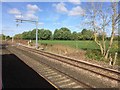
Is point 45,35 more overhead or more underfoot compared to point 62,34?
more underfoot

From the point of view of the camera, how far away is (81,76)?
1041cm

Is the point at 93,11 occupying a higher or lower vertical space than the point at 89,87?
higher

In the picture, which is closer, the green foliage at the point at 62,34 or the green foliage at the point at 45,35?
the green foliage at the point at 62,34

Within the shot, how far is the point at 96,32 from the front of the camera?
22984 mm

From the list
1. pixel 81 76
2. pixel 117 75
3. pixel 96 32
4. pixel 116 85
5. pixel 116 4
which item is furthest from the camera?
pixel 96 32

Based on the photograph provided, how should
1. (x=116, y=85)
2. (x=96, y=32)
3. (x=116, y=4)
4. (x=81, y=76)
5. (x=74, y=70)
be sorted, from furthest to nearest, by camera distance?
(x=96, y=32) → (x=116, y=4) → (x=74, y=70) → (x=81, y=76) → (x=116, y=85)

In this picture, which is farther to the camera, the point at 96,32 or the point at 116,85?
the point at 96,32

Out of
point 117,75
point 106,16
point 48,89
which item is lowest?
point 48,89

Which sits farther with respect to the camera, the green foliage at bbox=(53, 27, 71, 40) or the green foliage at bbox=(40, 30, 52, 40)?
the green foliage at bbox=(40, 30, 52, 40)

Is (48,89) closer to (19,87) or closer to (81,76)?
(19,87)

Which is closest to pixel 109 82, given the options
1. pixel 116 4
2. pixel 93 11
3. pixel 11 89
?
pixel 11 89

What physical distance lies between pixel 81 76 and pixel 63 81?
135cm

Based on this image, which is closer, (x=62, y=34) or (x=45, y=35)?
(x=62, y=34)

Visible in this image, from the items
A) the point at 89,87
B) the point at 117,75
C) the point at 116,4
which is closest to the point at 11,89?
the point at 89,87
